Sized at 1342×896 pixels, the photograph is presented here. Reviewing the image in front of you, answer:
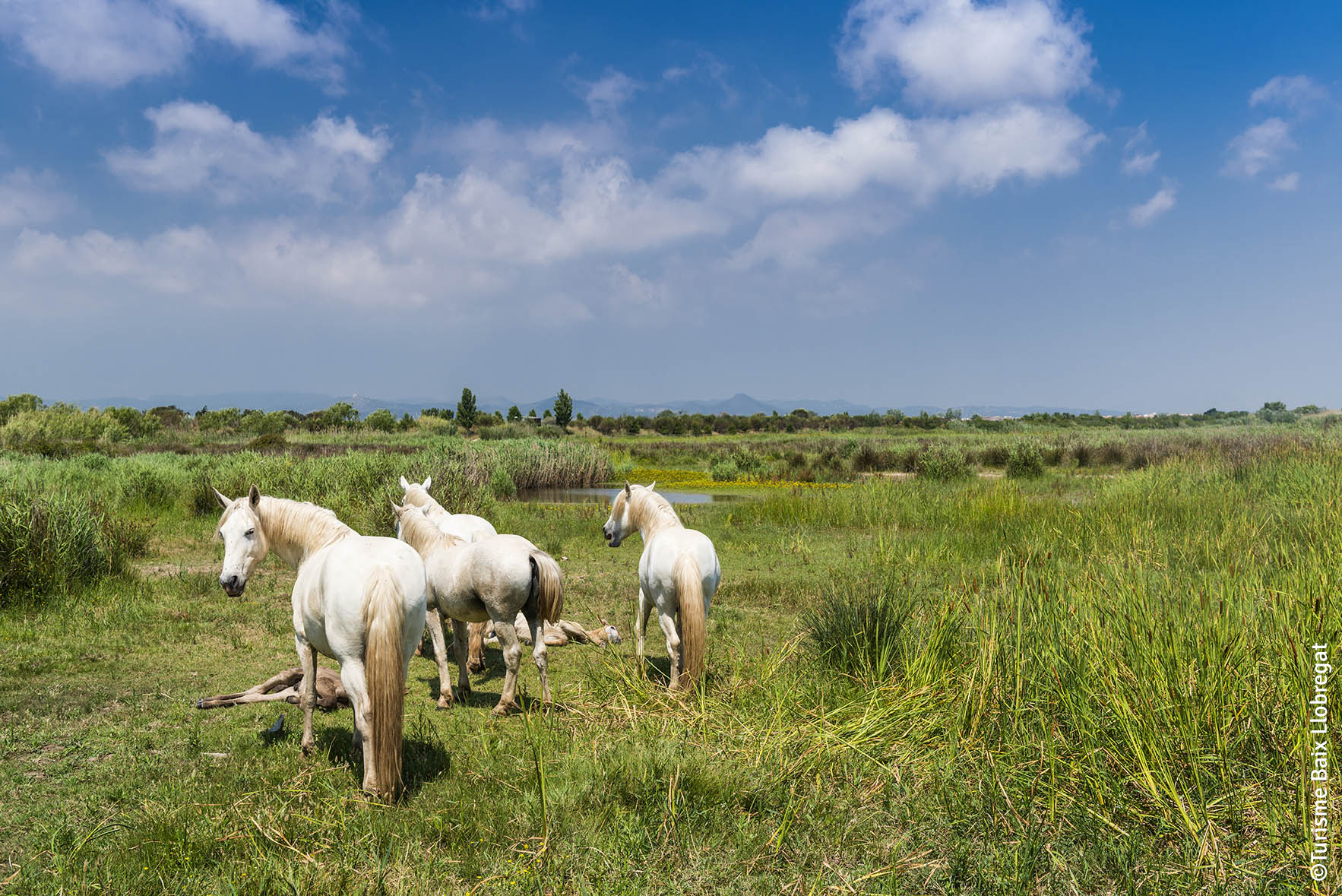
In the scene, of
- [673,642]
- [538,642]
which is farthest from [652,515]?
[538,642]

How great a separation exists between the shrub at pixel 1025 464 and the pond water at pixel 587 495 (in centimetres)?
1057

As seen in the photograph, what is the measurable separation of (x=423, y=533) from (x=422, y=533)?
0.05 feet

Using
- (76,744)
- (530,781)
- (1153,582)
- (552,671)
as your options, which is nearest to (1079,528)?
(1153,582)

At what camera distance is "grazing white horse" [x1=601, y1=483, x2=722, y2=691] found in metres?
5.61

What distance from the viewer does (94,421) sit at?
109 ft

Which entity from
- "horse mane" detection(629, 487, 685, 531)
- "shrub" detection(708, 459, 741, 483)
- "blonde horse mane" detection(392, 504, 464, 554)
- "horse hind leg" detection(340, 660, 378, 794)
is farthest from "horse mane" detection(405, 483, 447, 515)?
"shrub" detection(708, 459, 741, 483)

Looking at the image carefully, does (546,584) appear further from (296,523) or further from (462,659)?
(296,523)

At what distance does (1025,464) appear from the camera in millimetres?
26578

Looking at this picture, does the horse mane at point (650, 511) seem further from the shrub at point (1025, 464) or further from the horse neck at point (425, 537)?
the shrub at point (1025, 464)

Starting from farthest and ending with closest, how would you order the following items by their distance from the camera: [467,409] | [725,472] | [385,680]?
1. [467,409]
2. [725,472]
3. [385,680]

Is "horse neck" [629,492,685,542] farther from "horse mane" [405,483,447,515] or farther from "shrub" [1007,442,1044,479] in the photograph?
"shrub" [1007,442,1044,479]

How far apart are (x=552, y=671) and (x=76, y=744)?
3.73 metres

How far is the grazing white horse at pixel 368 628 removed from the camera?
4.00 m

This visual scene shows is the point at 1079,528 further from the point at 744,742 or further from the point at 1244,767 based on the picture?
the point at 744,742
